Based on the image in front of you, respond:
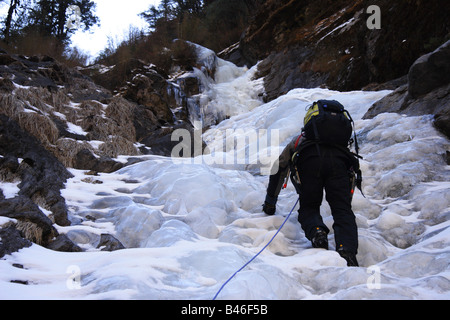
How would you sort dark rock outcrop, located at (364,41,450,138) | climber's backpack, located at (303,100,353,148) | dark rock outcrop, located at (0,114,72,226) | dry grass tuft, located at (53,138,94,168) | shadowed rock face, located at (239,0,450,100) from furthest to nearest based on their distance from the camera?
shadowed rock face, located at (239,0,450,100), dry grass tuft, located at (53,138,94,168), dark rock outcrop, located at (364,41,450,138), dark rock outcrop, located at (0,114,72,226), climber's backpack, located at (303,100,353,148)

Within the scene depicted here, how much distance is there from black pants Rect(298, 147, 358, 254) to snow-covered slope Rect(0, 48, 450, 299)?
25 centimetres

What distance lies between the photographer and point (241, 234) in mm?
3379

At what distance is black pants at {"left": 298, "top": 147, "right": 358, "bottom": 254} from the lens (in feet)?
9.83

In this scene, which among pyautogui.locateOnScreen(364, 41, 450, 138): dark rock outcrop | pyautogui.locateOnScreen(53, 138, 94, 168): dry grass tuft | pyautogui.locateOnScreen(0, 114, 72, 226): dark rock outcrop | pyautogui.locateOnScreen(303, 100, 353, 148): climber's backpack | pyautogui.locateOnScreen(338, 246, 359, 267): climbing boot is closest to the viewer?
pyautogui.locateOnScreen(338, 246, 359, 267): climbing boot

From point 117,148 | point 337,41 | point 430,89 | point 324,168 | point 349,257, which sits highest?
point 337,41

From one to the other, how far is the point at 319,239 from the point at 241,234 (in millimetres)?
756

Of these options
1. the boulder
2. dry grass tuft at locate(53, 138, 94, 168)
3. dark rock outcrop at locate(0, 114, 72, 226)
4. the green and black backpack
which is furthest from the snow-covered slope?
the green and black backpack

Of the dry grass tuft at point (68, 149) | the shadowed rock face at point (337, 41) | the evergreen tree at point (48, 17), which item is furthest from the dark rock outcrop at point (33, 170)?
the evergreen tree at point (48, 17)

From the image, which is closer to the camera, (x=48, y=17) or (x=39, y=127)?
(x=39, y=127)

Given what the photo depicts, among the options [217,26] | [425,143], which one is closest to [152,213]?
[425,143]

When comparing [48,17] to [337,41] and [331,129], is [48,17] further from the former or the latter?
[331,129]

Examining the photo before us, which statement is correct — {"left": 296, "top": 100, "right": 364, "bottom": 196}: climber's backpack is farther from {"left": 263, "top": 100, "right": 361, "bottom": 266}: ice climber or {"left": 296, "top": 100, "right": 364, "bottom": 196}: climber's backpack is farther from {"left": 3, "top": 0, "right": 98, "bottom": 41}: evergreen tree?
{"left": 3, "top": 0, "right": 98, "bottom": 41}: evergreen tree

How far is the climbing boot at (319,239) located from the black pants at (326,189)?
0.15 feet

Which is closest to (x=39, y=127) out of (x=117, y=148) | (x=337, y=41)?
(x=117, y=148)
